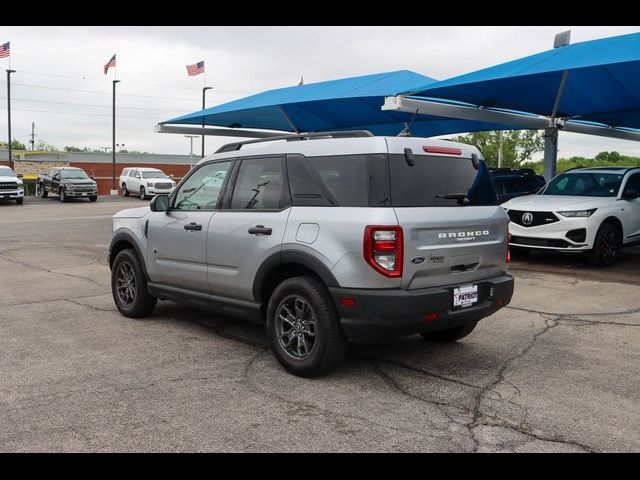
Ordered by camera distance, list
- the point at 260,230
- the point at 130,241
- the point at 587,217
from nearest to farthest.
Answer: the point at 260,230
the point at 130,241
the point at 587,217

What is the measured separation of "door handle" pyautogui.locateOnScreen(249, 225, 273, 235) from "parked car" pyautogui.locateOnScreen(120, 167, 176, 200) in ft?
95.2

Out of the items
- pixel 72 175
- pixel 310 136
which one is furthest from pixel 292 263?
pixel 72 175

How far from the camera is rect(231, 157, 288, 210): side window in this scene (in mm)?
4910

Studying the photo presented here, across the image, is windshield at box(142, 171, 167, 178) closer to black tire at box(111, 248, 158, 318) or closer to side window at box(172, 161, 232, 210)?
black tire at box(111, 248, 158, 318)

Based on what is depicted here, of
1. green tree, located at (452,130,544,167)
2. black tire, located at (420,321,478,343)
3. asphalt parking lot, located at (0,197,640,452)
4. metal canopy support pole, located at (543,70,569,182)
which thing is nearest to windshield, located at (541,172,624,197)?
asphalt parking lot, located at (0,197,640,452)

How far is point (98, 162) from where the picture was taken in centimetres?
5756

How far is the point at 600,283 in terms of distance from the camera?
8.77 meters

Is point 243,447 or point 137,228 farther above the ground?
point 137,228

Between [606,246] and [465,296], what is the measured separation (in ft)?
22.2

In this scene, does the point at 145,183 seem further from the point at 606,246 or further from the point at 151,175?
the point at 606,246

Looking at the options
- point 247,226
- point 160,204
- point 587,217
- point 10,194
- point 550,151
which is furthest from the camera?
point 10,194
